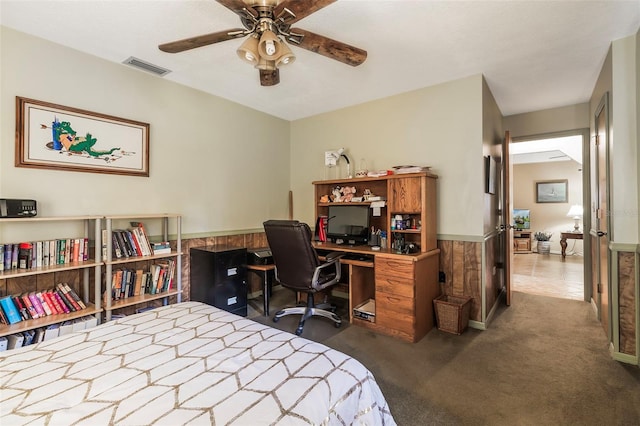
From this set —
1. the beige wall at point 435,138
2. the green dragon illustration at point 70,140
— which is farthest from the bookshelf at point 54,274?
the beige wall at point 435,138

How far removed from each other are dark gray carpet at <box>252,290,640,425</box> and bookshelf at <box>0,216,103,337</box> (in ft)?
5.18

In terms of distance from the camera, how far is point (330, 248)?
3.40 metres

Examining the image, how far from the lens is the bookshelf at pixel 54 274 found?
207 centimetres

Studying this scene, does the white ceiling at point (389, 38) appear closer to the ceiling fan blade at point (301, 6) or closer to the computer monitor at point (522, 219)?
the ceiling fan blade at point (301, 6)

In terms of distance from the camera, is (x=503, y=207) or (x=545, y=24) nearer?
(x=545, y=24)

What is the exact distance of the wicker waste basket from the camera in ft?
9.24

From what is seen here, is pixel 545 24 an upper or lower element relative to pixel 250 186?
upper

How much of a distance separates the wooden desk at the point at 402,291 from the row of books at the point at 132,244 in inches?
73.4

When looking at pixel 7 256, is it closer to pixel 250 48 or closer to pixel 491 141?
pixel 250 48

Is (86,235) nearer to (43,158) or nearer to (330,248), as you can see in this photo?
(43,158)

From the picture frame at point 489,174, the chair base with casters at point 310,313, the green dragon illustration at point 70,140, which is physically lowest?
the chair base with casters at point 310,313

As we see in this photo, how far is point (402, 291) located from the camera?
9.04 ft

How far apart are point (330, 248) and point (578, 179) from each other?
293 inches

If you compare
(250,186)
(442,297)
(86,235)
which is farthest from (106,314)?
(442,297)
